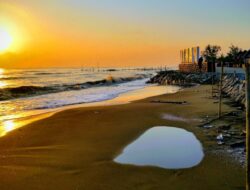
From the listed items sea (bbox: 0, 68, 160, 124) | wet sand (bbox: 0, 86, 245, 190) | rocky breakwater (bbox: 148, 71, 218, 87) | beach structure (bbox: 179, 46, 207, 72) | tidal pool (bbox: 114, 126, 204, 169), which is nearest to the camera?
wet sand (bbox: 0, 86, 245, 190)

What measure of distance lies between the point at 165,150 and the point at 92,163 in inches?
102

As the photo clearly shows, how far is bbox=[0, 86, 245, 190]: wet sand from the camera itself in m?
7.63

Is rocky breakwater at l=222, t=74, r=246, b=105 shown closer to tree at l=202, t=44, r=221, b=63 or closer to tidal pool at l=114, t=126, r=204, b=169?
tidal pool at l=114, t=126, r=204, b=169

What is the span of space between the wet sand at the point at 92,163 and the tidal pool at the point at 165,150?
282 mm

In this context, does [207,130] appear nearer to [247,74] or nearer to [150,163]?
[150,163]

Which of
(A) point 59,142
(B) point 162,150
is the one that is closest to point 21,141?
(A) point 59,142

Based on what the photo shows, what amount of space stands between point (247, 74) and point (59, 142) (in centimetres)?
773

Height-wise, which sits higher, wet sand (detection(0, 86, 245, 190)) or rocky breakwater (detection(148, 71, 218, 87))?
rocky breakwater (detection(148, 71, 218, 87))

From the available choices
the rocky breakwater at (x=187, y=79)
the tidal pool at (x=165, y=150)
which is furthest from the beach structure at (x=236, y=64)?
the tidal pool at (x=165, y=150)

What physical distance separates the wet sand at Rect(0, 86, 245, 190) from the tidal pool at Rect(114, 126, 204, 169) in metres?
0.28

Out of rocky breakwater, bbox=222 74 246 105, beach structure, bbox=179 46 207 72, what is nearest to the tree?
beach structure, bbox=179 46 207 72

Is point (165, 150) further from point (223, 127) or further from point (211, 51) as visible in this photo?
point (211, 51)

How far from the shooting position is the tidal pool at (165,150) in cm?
920

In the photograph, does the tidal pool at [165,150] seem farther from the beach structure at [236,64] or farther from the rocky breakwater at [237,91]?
the beach structure at [236,64]
